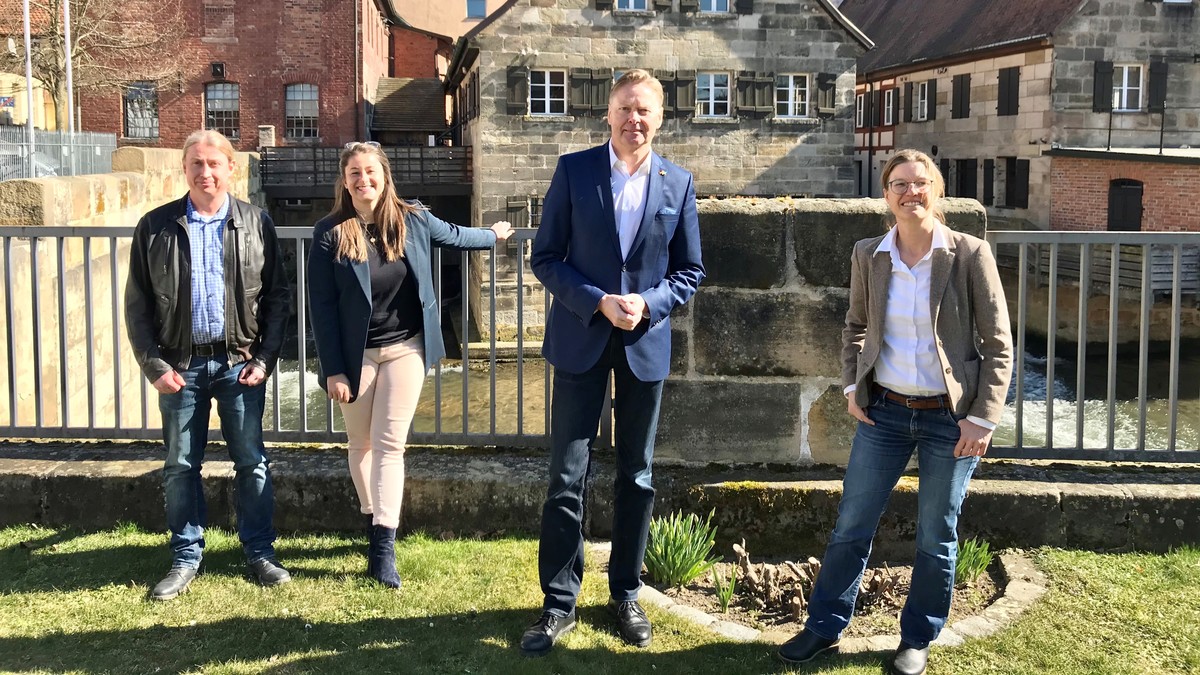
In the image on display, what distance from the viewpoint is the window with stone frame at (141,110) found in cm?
3231

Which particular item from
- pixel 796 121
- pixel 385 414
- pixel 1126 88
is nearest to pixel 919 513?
pixel 385 414

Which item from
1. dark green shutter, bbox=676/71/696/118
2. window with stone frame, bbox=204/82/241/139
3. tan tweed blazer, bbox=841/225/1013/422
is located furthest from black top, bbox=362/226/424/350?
window with stone frame, bbox=204/82/241/139

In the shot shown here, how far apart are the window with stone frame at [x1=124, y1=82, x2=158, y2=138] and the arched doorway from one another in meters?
25.5

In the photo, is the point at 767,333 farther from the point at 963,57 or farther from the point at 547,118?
the point at 963,57

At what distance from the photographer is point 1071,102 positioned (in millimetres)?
28609

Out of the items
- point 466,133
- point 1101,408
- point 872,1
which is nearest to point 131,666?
point 1101,408

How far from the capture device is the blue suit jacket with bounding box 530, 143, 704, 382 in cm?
346

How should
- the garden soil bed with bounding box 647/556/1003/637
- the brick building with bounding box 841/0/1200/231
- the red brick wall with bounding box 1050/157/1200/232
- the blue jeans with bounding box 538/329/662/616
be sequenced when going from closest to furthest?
the blue jeans with bounding box 538/329/662/616 < the garden soil bed with bounding box 647/556/1003/637 < the red brick wall with bounding box 1050/157/1200/232 < the brick building with bounding box 841/0/1200/231

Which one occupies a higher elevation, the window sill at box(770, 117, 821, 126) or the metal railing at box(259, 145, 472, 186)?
the window sill at box(770, 117, 821, 126)

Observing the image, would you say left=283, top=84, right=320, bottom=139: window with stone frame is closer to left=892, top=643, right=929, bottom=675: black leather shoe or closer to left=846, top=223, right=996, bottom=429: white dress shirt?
left=846, top=223, right=996, bottom=429: white dress shirt

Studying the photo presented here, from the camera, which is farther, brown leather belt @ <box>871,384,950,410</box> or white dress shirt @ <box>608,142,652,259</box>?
white dress shirt @ <box>608,142,652,259</box>

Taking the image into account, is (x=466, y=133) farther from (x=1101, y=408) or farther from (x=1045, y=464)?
(x=1045, y=464)

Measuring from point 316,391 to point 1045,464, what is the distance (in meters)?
14.3

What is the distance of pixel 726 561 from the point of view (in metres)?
4.37
